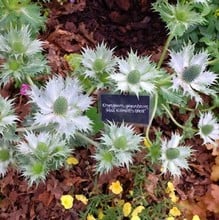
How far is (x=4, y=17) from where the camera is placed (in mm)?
2045

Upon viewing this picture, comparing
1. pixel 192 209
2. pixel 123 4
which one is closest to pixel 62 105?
pixel 192 209

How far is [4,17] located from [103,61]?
48cm

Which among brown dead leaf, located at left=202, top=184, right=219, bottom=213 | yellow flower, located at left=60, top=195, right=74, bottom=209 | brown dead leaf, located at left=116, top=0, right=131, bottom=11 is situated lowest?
brown dead leaf, located at left=202, top=184, right=219, bottom=213

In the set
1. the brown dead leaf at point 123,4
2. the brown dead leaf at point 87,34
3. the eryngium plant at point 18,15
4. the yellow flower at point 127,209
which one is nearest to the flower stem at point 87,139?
the yellow flower at point 127,209

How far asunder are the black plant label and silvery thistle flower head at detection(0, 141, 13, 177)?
0.34 m

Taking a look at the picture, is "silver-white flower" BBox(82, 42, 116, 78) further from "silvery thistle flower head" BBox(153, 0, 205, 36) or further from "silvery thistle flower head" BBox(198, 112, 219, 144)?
"silvery thistle flower head" BBox(198, 112, 219, 144)

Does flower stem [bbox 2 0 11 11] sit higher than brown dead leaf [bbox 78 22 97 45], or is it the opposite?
flower stem [bbox 2 0 11 11]

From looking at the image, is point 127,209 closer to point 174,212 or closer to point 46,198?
point 174,212

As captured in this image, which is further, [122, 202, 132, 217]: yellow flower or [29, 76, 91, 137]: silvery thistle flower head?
[122, 202, 132, 217]: yellow flower

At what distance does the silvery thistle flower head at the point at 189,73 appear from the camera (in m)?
1.78

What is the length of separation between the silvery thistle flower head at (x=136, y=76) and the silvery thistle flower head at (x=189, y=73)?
7 cm

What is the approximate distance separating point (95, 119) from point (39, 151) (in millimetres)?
306

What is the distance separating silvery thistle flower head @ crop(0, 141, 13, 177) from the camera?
1780 millimetres

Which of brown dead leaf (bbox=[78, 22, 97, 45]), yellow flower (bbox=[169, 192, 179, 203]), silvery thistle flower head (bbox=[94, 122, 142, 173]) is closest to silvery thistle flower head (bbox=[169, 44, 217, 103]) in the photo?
silvery thistle flower head (bbox=[94, 122, 142, 173])
